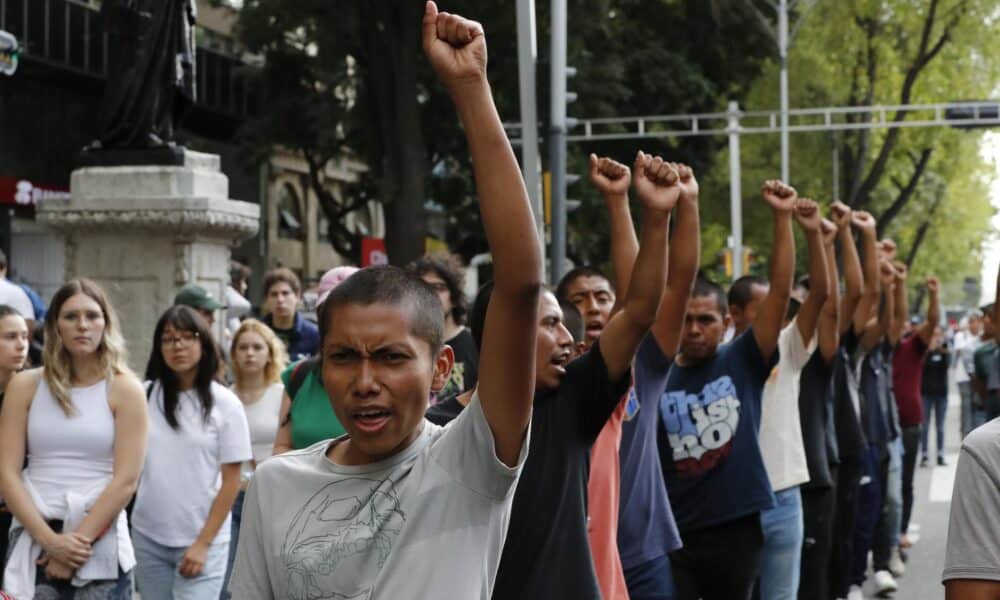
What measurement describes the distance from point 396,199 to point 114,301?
1435 cm

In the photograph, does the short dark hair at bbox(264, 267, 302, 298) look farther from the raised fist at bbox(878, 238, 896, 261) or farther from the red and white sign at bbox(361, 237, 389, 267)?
the red and white sign at bbox(361, 237, 389, 267)

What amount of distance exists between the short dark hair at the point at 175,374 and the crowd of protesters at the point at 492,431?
1cm

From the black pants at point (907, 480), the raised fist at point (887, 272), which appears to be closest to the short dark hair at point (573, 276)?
the raised fist at point (887, 272)

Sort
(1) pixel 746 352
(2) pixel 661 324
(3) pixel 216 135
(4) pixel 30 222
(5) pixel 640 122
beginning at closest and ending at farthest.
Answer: (2) pixel 661 324 < (1) pixel 746 352 < (5) pixel 640 122 < (4) pixel 30 222 < (3) pixel 216 135

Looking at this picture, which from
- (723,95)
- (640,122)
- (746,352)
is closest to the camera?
(746,352)

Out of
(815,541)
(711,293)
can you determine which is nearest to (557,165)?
(815,541)

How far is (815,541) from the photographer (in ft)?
29.9

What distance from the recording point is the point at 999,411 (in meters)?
15.1

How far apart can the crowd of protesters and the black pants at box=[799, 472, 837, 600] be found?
2 centimetres

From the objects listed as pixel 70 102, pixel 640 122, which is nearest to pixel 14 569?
→ pixel 640 122

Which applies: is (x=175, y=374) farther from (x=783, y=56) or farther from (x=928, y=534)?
(x=783, y=56)

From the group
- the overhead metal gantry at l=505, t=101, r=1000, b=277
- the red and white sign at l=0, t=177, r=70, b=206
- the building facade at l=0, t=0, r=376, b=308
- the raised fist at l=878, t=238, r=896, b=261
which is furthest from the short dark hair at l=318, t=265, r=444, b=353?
the red and white sign at l=0, t=177, r=70, b=206

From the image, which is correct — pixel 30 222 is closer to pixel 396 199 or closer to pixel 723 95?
pixel 396 199

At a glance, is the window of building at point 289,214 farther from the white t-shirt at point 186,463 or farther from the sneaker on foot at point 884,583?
the white t-shirt at point 186,463
